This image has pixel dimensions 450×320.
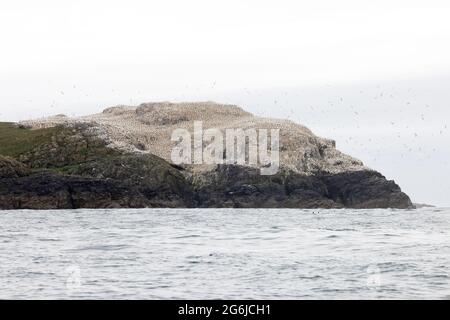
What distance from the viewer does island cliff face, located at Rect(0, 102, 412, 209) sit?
14988 cm

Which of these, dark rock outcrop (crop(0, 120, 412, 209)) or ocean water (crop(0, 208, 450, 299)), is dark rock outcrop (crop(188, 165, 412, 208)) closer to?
dark rock outcrop (crop(0, 120, 412, 209))

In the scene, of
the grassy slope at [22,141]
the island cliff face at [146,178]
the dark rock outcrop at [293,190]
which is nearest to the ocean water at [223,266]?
the island cliff face at [146,178]

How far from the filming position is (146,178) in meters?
162

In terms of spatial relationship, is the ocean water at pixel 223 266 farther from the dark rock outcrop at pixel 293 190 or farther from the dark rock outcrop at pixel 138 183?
the dark rock outcrop at pixel 293 190

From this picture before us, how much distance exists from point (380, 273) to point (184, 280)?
25.7 feet

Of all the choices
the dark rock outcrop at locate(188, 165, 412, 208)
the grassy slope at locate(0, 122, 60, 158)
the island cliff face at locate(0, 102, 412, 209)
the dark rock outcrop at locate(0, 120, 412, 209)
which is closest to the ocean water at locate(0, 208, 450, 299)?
the dark rock outcrop at locate(0, 120, 412, 209)

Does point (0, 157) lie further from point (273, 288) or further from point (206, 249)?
point (273, 288)

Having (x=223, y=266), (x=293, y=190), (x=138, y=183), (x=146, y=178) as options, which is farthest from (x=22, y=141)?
(x=223, y=266)

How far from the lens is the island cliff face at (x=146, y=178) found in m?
150

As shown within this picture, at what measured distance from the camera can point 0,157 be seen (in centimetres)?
15688

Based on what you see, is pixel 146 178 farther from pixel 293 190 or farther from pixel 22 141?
pixel 22 141

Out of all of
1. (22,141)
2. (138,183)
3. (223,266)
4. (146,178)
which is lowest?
(223,266)

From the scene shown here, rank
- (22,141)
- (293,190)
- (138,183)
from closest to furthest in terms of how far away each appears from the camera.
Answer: (138,183), (293,190), (22,141)
